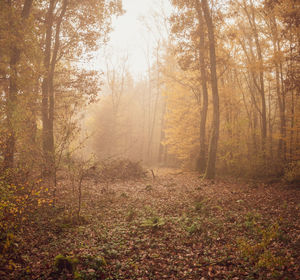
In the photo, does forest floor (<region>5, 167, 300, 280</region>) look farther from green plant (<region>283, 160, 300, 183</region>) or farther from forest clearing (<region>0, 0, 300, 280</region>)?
A: green plant (<region>283, 160, 300, 183</region>)

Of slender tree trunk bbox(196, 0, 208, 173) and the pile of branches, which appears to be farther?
slender tree trunk bbox(196, 0, 208, 173)

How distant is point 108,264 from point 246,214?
416cm

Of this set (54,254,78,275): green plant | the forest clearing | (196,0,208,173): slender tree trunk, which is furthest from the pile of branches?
(54,254,78,275): green plant

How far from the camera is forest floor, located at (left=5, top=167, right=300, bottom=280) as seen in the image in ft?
12.9

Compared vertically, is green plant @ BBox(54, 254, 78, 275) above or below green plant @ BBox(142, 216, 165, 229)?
below

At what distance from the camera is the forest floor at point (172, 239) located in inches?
155

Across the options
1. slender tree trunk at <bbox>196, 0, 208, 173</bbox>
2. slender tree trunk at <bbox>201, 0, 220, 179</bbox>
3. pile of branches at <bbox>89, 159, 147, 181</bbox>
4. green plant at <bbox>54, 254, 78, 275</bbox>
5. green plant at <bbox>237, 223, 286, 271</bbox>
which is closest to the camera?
green plant at <bbox>237, 223, 286, 271</bbox>

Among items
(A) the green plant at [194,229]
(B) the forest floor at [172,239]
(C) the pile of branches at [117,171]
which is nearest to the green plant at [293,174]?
(B) the forest floor at [172,239]

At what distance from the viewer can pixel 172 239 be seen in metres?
5.26

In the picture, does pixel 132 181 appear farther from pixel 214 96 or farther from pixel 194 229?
pixel 194 229

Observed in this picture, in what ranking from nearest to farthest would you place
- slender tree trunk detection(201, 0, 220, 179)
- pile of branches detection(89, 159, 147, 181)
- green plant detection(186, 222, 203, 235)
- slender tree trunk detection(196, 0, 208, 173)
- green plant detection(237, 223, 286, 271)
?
green plant detection(237, 223, 286, 271) → green plant detection(186, 222, 203, 235) → slender tree trunk detection(201, 0, 220, 179) → pile of branches detection(89, 159, 147, 181) → slender tree trunk detection(196, 0, 208, 173)

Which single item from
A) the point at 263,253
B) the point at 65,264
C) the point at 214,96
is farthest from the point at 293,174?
the point at 65,264

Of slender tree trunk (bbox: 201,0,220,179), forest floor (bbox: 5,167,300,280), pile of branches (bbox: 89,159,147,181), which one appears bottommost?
forest floor (bbox: 5,167,300,280)

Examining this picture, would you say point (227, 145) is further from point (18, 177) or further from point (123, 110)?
point (123, 110)
